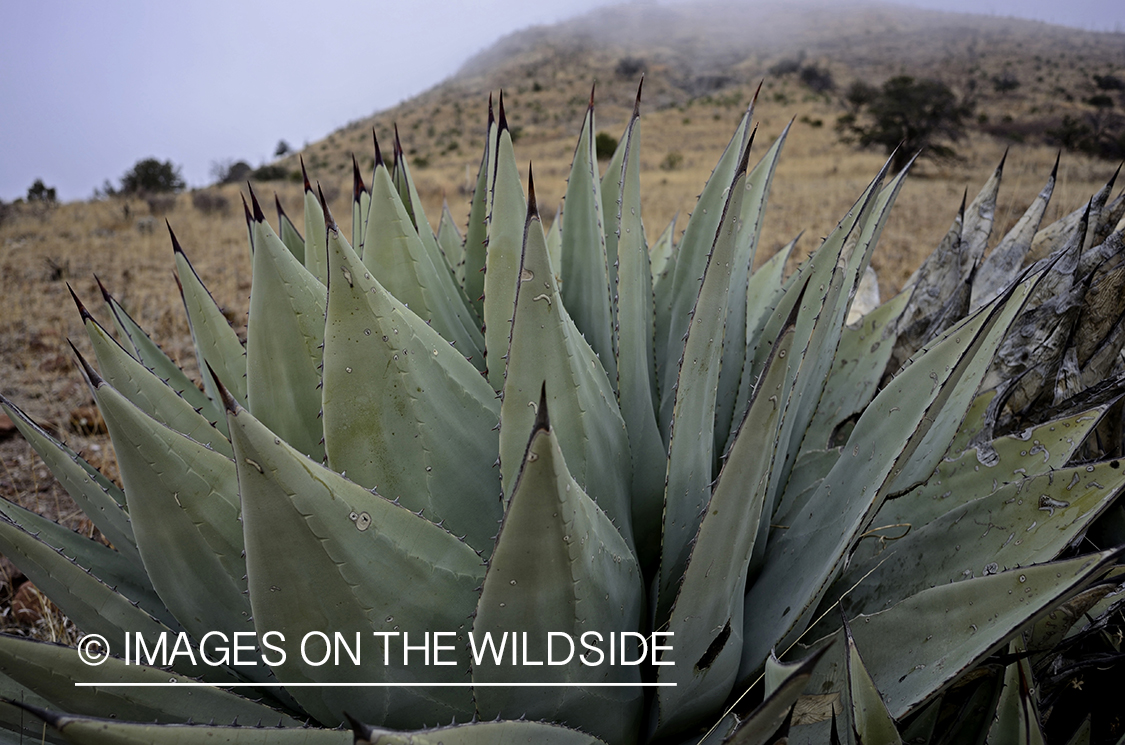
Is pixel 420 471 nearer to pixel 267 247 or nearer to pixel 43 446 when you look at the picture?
pixel 267 247

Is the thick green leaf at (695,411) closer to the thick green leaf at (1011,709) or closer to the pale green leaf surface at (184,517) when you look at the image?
the thick green leaf at (1011,709)

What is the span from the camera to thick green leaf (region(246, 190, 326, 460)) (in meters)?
1.06

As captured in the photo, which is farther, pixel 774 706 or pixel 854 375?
pixel 854 375

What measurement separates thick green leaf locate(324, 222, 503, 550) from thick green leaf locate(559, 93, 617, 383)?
1.19 feet

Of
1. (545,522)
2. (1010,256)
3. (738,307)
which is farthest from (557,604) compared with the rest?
(1010,256)

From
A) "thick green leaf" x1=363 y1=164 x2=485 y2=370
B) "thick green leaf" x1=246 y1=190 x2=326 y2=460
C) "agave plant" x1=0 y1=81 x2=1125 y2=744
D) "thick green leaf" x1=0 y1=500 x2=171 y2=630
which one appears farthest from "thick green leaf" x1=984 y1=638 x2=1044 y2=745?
"thick green leaf" x1=0 y1=500 x2=171 y2=630

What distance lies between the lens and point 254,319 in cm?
108

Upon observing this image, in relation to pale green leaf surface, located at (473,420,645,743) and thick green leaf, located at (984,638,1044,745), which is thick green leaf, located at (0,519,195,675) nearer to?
pale green leaf surface, located at (473,420,645,743)

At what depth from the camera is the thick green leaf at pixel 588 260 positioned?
1.34 metres

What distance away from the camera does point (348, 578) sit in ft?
2.68

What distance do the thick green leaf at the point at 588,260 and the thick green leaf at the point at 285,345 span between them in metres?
0.54

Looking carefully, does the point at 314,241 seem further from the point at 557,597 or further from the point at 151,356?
the point at 557,597

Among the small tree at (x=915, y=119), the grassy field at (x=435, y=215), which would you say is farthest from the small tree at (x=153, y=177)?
the small tree at (x=915, y=119)

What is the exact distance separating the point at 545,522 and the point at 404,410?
1.10ft
